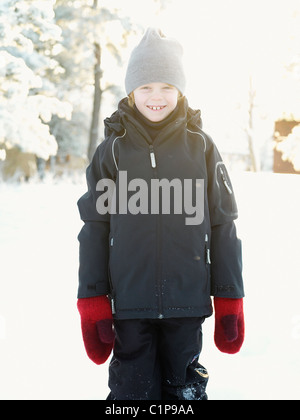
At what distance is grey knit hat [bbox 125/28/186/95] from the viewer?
2.37 m

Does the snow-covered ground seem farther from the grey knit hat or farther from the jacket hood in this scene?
the grey knit hat

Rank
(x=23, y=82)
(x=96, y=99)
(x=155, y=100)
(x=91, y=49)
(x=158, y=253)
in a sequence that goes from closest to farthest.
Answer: (x=158, y=253) < (x=155, y=100) < (x=23, y=82) < (x=91, y=49) < (x=96, y=99)

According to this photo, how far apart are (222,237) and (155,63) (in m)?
0.96

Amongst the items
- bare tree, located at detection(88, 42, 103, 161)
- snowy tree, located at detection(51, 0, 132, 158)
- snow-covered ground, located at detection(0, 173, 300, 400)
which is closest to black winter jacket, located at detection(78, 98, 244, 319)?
snow-covered ground, located at detection(0, 173, 300, 400)

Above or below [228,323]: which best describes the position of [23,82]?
above

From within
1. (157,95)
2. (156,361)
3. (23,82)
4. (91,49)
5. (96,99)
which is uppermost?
(91,49)

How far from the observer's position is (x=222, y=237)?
7.84ft

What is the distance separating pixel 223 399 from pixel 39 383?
1.16 m

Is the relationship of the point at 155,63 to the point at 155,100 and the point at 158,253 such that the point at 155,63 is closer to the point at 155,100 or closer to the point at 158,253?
the point at 155,100

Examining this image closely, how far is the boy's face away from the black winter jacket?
0.07 metres

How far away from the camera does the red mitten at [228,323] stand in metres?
2.39

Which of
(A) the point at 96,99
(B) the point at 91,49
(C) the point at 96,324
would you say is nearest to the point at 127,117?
(C) the point at 96,324

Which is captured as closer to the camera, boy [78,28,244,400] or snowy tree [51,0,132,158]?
boy [78,28,244,400]

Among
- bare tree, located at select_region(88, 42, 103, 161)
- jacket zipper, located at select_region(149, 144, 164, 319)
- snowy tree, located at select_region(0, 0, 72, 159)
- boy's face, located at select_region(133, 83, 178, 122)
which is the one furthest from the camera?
bare tree, located at select_region(88, 42, 103, 161)
